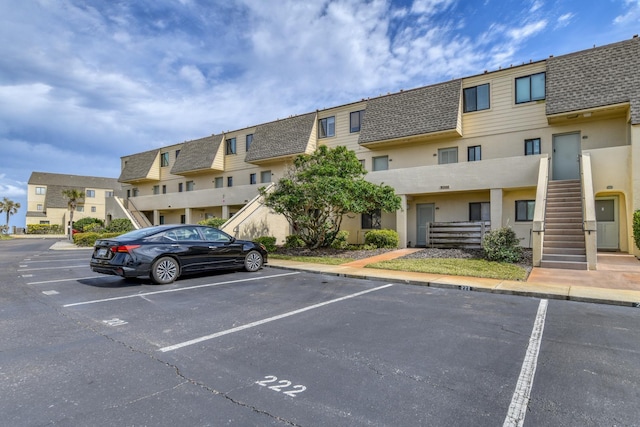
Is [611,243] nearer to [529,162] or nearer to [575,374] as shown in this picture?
[529,162]

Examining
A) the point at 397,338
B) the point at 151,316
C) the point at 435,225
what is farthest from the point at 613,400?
the point at 435,225

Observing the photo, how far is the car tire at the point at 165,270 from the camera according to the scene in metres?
8.51

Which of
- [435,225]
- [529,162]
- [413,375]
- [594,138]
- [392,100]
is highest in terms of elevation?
[392,100]

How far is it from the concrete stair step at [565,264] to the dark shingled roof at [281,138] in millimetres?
13960

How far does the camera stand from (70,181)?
198 ft

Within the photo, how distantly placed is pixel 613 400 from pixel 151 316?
606cm

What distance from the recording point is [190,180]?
1171 inches

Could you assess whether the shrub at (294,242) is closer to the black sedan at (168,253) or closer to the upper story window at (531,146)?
the black sedan at (168,253)

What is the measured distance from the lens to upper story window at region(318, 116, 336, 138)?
21.7 metres

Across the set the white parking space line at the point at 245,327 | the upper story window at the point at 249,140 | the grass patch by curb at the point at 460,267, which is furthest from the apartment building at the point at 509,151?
the white parking space line at the point at 245,327

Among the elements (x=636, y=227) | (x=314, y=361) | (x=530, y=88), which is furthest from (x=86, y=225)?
(x=636, y=227)

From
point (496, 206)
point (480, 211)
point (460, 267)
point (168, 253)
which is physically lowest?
point (460, 267)

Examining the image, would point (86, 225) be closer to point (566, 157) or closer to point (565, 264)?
point (565, 264)

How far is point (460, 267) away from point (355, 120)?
41.0ft
